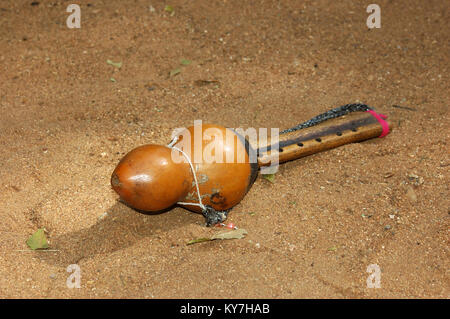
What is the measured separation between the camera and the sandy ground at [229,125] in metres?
2.43

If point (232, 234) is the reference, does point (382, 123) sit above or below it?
above

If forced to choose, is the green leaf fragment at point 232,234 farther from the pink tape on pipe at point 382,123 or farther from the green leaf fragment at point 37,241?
the pink tape on pipe at point 382,123

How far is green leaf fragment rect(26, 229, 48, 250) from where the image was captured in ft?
8.29

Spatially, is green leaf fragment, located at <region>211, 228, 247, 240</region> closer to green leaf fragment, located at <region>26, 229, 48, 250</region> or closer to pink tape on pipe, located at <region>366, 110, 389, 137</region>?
green leaf fragment, located at <region>26, 229, 48, 250</region>

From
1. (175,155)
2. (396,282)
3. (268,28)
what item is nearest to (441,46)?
(268,28)

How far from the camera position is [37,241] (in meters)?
2.54

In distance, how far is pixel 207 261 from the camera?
247 cm

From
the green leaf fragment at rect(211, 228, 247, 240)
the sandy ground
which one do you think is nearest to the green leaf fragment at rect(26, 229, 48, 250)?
the sandy ground

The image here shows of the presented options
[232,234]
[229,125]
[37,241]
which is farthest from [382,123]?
[37,241]

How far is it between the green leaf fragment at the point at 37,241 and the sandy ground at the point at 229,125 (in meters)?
0.04

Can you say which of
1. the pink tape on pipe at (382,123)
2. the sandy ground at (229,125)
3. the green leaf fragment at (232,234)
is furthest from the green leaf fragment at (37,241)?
the pink tape on pipe at (382,123)

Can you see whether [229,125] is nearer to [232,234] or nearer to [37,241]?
[232,234]

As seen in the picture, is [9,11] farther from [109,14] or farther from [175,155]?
[175,155]

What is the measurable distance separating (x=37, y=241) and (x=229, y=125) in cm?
137
